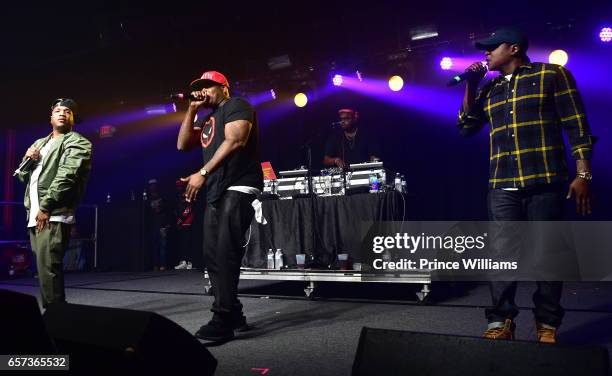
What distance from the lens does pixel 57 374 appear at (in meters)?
1.04

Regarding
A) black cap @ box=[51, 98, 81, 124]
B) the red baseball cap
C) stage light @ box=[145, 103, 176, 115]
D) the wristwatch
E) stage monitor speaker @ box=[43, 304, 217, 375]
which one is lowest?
stage monitor speaker @ box=[43, 304, 217, 375]

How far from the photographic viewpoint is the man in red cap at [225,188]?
9.25 ft

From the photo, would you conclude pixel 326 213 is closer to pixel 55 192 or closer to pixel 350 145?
pixel 350 145

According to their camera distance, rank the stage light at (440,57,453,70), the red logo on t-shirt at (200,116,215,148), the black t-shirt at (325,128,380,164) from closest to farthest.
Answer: the red logo on t-shirt at (200,116,215,148) < the black t-shirt at (325,128,380,164) < the stage light at (440,57,453,70)

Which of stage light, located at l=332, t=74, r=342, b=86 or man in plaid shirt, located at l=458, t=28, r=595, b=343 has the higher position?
stage light, located at l=332, t=74, r=342, b=86

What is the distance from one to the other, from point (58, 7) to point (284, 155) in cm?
491

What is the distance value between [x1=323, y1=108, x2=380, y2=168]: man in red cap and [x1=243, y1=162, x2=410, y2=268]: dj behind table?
1.18m

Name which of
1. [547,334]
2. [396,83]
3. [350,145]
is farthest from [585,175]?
[396,83]

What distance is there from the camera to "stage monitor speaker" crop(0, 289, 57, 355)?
3.10 feet

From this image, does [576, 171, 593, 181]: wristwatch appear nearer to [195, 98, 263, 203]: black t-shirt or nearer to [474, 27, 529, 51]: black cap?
[474, 27, 529, 51]: black cap

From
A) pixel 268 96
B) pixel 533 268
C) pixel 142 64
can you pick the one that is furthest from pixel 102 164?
pixel 533 268

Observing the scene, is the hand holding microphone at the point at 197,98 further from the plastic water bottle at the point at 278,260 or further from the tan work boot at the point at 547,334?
the plastic water bottle at the point at 278,260

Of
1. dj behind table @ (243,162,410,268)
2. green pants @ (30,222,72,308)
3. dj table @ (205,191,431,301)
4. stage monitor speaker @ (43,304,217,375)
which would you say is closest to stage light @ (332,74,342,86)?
dj behind table @ (243,162,410,268)

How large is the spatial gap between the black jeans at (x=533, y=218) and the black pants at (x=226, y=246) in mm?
1529
